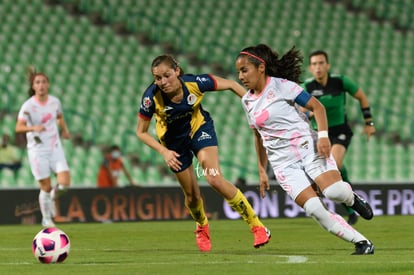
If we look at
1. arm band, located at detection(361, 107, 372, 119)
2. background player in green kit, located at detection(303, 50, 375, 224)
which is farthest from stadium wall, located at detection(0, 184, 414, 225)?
arm band, located at detection(361, 107, 372, 119)

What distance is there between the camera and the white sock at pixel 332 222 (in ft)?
28.0

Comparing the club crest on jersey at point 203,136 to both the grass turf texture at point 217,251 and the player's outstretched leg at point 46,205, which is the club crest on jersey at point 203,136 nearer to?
the grass turf texture at point 217,251

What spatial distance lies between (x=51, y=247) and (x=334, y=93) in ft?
18.9

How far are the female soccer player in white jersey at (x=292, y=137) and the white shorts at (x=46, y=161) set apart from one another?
18.9ft

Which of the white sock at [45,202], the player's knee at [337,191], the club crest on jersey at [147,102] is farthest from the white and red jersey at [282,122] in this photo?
the white sock at [45,202]

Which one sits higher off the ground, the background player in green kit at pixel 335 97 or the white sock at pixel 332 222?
the background player in green kit at pixel 335 97

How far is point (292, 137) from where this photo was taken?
29.3 feet

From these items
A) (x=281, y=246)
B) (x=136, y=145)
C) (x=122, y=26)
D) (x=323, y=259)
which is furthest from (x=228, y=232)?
(x=122, y=26)

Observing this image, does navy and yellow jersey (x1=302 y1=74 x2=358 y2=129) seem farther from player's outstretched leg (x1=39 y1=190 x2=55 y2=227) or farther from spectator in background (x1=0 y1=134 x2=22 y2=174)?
spectator in background (x1=0 y1=134 x2=22 y2=174)

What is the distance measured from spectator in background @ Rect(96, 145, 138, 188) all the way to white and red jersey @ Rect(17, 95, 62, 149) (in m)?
3.89

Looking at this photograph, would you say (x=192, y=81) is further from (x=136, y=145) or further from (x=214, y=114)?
(x=214, y=114)

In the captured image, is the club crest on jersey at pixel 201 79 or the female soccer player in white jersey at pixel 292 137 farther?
the club crest on jersey at pixel 201 79

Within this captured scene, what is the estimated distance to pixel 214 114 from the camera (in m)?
22.4

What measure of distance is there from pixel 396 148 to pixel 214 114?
3.91m
